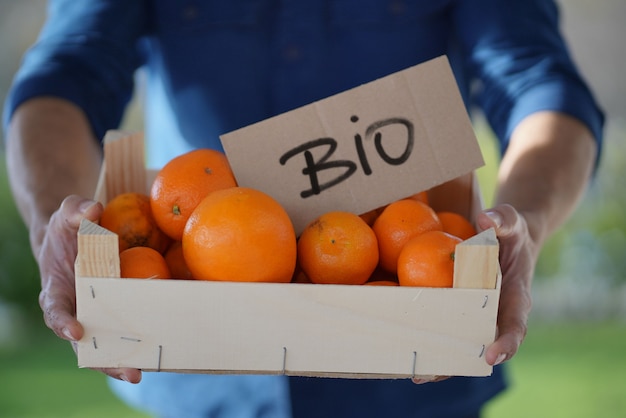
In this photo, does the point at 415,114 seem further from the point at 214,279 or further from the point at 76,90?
the point at 76,90

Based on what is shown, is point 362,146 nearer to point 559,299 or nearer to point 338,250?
point 338,250

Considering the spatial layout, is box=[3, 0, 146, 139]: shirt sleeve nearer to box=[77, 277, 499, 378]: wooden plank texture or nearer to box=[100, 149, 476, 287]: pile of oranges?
box=[100, 149, 476, 287]: pile of oranges

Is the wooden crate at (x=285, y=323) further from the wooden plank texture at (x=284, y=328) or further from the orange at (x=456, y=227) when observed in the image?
the orange at (x=456, y=227)

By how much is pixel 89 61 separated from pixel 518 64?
2.29 ft

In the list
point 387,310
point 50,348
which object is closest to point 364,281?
point 387,310

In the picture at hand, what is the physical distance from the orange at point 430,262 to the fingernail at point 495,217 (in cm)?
8

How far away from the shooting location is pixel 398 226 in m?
0.85

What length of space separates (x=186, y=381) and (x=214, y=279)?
56 cm

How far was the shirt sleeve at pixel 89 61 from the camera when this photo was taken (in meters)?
1.24

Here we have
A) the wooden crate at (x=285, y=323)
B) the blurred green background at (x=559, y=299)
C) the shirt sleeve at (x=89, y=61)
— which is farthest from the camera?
the blurred green background at (x=559, y=299)

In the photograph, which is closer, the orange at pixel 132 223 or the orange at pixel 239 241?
the orange at pixel 239 241

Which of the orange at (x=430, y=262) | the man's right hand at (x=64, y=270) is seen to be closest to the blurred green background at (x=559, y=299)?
the man's right hand at (x=64, y=270)

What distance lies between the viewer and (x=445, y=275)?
0.77m

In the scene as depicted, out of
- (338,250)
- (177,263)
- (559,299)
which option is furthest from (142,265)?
(559,299)
